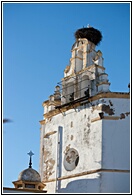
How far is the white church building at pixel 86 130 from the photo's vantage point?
1878 cm

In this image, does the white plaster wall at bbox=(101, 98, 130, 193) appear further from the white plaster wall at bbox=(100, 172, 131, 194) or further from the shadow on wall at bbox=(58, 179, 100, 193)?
the shadow on wall at bbox=(58, 179, 100, 193)

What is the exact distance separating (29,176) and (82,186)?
3098 millimetres

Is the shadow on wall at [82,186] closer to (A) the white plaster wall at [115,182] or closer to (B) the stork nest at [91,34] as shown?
(A) the white plaster wall at [115,182]

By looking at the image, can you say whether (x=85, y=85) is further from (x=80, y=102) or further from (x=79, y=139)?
(x=79, y=139)

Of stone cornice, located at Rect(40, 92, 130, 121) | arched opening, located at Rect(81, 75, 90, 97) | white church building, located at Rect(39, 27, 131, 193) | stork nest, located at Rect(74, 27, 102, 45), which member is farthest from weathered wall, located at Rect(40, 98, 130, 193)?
stork nest, located at Rect(74, 27, 102, 45)

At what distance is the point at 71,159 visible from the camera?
2059 cm

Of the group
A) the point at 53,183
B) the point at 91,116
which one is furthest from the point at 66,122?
the point at 53,183

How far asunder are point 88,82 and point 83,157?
170 inches

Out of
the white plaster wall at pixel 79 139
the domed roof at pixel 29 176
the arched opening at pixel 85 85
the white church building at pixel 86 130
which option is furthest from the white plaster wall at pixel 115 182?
the arched opening at pixel 85 85

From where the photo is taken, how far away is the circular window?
20.4 metres

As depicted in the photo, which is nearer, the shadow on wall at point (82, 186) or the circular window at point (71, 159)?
the shadow on wall at point (82, 186)

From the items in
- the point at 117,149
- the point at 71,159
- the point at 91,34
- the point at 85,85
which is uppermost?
the point at 91,34

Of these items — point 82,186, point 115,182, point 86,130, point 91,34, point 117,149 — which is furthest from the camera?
point 91,34

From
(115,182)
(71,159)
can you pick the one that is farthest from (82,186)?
(71,159)
